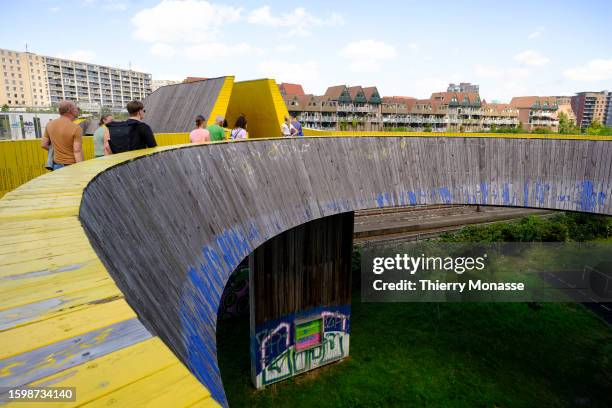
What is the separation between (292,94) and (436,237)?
52048 millimetres

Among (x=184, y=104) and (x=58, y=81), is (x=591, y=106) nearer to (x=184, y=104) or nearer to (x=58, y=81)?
(x=184, y=104)

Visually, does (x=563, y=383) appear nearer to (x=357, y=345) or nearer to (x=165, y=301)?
(x=357, y=345)

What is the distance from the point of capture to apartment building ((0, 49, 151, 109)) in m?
126

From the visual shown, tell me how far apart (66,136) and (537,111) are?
121m

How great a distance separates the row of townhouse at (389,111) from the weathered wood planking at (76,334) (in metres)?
74.7

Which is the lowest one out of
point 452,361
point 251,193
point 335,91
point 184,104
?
point 452,361

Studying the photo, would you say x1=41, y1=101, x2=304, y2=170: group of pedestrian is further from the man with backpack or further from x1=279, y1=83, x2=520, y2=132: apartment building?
x1=279, y1=83, x2=520, y2=132: apartment building

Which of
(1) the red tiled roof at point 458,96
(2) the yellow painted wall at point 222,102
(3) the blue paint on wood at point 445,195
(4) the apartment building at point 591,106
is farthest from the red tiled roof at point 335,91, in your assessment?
(4) the apartment building at point 591,106

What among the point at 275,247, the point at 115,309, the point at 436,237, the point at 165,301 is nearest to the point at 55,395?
the point at 115,309

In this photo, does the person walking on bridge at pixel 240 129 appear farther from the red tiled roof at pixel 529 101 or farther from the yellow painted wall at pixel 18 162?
the red tiled roof at pixel 529 101

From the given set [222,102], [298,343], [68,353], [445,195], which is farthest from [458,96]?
[68,353]

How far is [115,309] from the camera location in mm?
1952

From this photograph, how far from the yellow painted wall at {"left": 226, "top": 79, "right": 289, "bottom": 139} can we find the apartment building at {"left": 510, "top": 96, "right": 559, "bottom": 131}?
102 meters

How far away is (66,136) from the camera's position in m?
7.17
